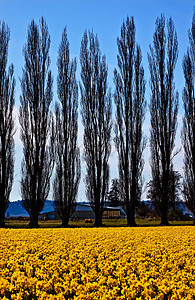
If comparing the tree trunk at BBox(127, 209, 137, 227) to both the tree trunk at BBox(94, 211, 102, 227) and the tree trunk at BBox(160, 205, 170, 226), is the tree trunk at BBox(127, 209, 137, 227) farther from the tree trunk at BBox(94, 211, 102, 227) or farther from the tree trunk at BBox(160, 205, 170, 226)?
the tree trunk at BBox(160, 205, 170, 226)

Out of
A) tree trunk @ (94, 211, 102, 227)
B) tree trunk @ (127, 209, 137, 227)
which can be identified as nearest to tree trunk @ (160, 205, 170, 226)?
tree trunk @ (127, 209, 137, 227)

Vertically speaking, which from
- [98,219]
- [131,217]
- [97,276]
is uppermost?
[131,217]

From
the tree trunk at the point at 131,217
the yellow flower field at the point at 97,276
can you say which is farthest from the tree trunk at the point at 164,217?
the yellow flower field at the point at 97,276

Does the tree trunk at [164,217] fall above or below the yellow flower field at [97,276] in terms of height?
above

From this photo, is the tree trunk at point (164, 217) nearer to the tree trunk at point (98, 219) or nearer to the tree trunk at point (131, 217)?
the tree trunk at point (131, 217)

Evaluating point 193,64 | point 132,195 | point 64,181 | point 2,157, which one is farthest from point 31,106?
point 193,64

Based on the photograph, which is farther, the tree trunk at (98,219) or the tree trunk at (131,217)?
the tree trunk at (98,219)

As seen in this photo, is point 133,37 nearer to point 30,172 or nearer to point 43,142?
point 43,142

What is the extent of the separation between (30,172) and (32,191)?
1.27 meters

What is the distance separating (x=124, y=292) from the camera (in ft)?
15.7

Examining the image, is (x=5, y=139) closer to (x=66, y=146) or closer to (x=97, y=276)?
(x=66, y=146)

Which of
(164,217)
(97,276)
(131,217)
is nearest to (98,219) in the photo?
(131,217)

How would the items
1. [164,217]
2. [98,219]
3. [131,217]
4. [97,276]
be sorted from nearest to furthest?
1. [97,276]
2. [131,217]
3. [98,219]
4. [164,217]

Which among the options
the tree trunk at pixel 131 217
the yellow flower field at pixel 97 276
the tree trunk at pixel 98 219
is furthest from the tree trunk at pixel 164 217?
the yellow flower field at pixel 97 276
